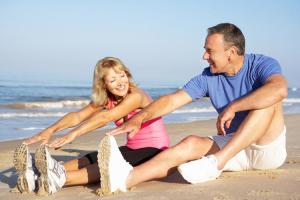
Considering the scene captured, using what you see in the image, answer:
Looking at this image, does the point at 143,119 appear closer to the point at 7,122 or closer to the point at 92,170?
the point at 92,170

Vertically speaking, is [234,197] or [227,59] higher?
[227,59]

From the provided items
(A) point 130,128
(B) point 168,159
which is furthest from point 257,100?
(A) point 130,128

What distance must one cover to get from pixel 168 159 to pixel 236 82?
0.82m

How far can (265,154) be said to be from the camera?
3.80 meters

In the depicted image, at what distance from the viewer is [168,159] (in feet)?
12.0

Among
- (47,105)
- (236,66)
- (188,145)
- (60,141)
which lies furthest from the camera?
(47,105)

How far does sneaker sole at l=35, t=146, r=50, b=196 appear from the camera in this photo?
345cm

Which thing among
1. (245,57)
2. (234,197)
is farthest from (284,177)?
(245,57)

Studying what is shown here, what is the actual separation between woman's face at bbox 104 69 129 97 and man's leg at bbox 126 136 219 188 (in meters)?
0.78

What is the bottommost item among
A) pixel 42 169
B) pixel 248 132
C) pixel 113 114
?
pixel 42 169

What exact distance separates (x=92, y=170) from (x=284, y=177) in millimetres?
1519

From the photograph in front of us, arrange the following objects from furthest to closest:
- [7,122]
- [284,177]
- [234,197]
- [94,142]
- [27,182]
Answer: [7,122], [94,142], [284,177], [27,182], [234,197]

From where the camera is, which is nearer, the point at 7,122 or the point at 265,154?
the point at 265,154

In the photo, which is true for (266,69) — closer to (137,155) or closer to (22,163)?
(137,155)
